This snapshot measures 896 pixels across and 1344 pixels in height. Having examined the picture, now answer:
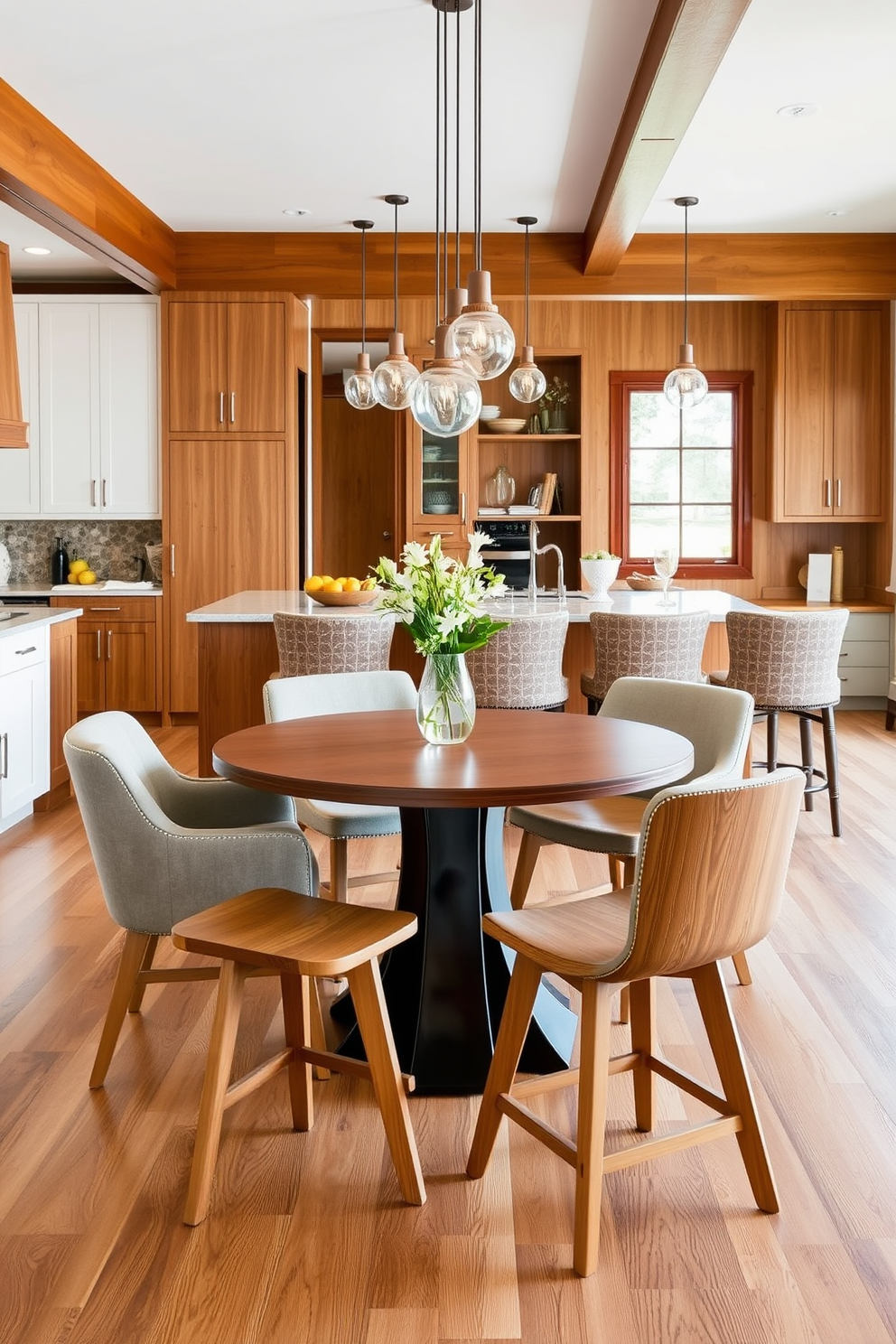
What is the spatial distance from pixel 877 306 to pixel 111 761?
6.38 m

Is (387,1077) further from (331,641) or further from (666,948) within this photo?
(331,641)

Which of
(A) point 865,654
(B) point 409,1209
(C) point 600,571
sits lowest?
(B) point 409,1209

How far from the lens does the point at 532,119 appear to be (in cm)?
452

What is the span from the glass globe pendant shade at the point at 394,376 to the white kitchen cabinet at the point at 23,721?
1692 millimetres

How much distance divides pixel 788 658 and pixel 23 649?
2.92 metres

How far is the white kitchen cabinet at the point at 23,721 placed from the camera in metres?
4.42

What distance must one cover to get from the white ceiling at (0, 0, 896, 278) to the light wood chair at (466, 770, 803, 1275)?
2800 millimetres

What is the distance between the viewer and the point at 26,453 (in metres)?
6.75

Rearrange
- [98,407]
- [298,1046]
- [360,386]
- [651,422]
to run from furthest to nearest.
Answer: [651,422]
[98,407]
[360,386]
[298,1046]

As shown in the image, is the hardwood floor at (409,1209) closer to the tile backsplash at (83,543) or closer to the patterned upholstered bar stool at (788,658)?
the patterned upholstered bar stool at (788,658)

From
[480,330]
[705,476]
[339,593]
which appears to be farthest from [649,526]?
[480,330]

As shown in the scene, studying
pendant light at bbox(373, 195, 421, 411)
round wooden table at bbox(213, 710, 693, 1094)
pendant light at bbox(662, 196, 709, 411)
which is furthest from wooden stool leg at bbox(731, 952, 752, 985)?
pendant light at bbox(662, 196, 709, 411)

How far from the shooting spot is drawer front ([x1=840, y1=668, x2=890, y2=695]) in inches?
285

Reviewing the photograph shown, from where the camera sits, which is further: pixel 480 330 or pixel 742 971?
pixel 742 971
